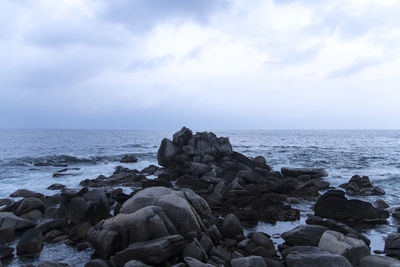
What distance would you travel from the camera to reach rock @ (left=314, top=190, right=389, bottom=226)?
515 inches

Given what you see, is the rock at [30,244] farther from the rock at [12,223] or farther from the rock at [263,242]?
the rock at [263,242]

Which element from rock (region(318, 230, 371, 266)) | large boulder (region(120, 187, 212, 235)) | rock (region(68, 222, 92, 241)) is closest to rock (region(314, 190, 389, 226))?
rock (region(318, 230, 371, 266))

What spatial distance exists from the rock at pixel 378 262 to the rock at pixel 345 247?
12.5 inches

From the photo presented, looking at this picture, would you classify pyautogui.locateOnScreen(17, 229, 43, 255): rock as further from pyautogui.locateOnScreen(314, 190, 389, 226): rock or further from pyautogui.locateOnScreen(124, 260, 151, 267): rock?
pyautogui.locateOnScreen(314, 190, 389, 226): rock

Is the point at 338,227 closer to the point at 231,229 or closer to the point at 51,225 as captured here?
the point at 231,229

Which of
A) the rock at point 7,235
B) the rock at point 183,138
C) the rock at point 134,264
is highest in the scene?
the rock at point 183,138

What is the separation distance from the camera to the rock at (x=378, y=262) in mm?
7469

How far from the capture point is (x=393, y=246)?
9.38 meters

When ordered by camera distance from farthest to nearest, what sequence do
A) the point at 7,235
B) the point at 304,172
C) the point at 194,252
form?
the point at 304,172, the point at 7,235, the point at 194,252

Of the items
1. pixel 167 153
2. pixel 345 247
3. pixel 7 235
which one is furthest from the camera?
pixel 167 153

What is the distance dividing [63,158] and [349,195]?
3954 cm

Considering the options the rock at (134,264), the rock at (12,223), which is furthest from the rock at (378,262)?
the rock at (12,223)

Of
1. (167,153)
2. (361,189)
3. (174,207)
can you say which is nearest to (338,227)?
(174,207)

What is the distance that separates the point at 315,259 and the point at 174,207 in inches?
188
